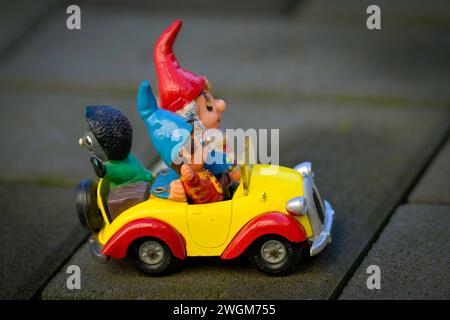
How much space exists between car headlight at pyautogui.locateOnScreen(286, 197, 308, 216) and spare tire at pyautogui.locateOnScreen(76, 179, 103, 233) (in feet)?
A: 2.99

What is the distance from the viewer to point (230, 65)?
6023 mm

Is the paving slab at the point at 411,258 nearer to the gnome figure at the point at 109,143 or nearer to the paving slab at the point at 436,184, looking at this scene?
the paving slab at the point at 436,184

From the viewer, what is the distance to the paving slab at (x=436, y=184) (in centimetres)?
421

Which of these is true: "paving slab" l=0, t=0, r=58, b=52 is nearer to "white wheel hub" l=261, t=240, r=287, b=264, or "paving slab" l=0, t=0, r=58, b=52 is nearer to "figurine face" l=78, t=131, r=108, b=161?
"figurine face" l=78, t=131, r=108, b=161

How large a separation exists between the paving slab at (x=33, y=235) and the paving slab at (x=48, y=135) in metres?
0.20

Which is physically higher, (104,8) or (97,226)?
(104,8)

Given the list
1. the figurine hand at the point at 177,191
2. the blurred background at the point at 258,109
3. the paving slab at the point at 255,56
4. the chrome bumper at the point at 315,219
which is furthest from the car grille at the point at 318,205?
the paving slab at the point at 255,56

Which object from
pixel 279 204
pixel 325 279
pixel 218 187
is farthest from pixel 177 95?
pixel 325 279

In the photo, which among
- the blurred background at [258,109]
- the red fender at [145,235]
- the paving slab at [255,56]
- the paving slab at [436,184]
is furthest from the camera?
the paving slab at [255,56]

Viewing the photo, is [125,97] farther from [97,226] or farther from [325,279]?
[325,279]

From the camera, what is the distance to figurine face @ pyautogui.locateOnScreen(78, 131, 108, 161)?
3428 millimetres

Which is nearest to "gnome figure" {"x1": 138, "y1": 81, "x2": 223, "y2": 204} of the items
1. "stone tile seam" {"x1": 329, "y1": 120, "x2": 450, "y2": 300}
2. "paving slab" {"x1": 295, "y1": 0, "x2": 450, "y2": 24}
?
"stone tile seam" {"x1": 329, "y1": 120, "x2": 450, "y2": 300}

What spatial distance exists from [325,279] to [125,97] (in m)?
2.65
